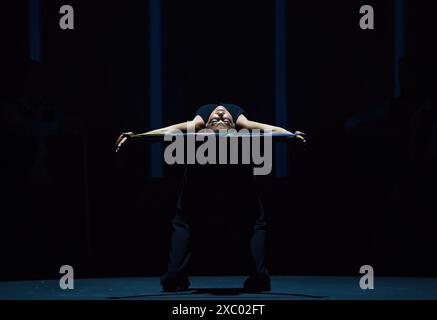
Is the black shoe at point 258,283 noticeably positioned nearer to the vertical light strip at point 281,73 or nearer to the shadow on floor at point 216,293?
the shadow on floor at point 216,293

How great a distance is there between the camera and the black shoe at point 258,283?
6.78 meters

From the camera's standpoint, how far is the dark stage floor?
21.0 ft

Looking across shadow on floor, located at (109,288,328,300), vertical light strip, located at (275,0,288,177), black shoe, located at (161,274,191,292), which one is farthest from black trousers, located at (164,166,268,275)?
vertical light strip, located at (275,0,288,177)

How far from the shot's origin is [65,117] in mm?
8609
